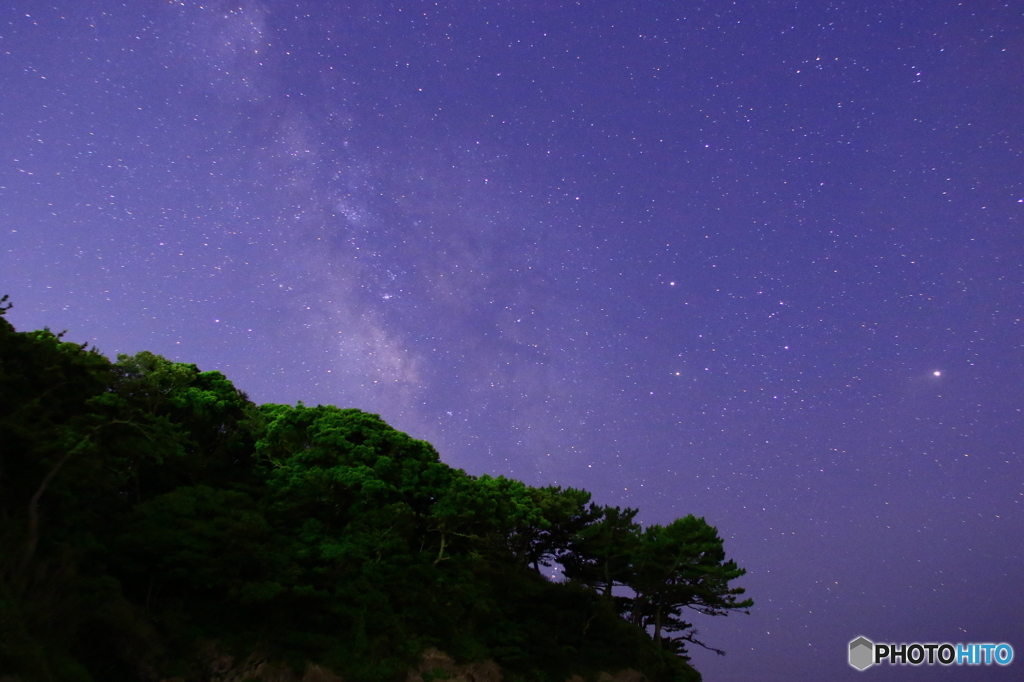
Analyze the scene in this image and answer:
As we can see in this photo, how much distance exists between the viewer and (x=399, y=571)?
22.7m

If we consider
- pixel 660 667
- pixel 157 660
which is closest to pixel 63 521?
pixel 157 660

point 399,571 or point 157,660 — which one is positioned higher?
point 399,571

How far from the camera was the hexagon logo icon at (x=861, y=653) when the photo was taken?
61.6 ft

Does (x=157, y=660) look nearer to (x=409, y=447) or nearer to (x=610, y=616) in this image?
(x=409, y=447)

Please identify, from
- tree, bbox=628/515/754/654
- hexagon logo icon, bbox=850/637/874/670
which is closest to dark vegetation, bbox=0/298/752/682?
tree, bbox=628/515/754/654

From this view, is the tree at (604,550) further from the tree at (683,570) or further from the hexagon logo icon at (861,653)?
the hexagon logo icon at (861,653)

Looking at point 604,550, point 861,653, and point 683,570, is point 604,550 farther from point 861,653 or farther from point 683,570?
point 861,653

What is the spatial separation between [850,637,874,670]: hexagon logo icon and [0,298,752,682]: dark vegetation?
12283 millimetres

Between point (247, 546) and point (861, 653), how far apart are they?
767 inches

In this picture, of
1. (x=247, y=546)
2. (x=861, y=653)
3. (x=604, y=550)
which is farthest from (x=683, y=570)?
(x=247, y=546)

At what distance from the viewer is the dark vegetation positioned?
50.6ft

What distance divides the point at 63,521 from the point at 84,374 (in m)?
4.89

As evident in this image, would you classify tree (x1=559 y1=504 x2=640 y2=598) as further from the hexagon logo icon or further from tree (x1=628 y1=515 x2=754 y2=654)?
the hexagon logo icon

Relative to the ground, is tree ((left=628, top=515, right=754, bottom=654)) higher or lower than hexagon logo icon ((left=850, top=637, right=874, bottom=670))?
higher
